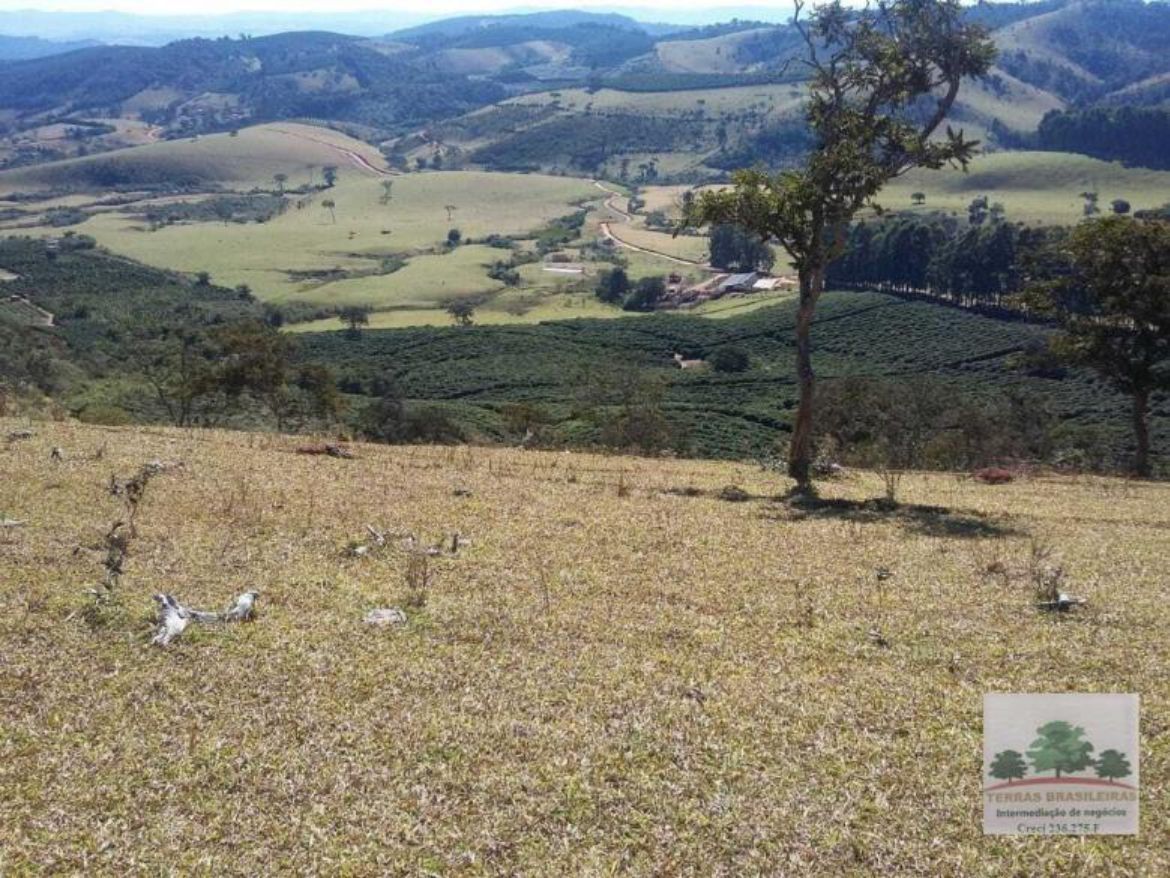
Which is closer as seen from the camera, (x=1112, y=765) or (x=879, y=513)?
(x=1112, y=765)

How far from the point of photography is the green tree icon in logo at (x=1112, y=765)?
737 centimetres

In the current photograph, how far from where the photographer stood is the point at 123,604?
Result: 466 inches

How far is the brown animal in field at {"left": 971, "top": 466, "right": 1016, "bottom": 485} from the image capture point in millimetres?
25766

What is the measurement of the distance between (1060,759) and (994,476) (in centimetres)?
2027

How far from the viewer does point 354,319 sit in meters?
124

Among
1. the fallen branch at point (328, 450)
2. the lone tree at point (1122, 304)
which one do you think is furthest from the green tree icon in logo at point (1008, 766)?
the lone tree at point (1122, 304)

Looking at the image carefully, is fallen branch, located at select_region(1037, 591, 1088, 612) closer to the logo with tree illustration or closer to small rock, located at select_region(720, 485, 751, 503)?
the logo with tree illustration

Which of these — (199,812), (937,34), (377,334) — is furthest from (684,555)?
(377,334)

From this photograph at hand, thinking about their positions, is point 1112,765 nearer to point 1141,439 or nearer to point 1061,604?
point 1061,604

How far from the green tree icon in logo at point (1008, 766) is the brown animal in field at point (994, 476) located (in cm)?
1953

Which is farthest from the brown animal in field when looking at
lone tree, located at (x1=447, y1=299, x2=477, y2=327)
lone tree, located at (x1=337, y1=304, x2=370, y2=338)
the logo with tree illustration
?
lone tree, located at (x1=447, y1=299, x2=477, y2=327)

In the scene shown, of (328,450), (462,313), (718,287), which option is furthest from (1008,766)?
(718,287)

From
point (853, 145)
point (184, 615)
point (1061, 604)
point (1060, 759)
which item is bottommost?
point (1061, 604)

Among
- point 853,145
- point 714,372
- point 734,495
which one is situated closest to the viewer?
point 734,495
